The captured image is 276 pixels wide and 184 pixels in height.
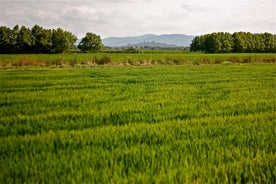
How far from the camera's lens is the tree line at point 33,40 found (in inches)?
2704

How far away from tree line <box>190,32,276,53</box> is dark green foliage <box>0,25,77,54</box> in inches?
1854

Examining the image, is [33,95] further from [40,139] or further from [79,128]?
[40,139]

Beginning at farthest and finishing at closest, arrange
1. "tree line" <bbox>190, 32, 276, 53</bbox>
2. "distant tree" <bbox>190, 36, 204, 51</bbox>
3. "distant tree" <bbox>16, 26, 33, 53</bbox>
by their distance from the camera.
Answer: "distant tree" <bbox>190, 36, 204, 51</bbox>, "tree line" <bbox>190, 32, 276, 53</bbox>, "distant tree" <bbox>16, 26, 33, 53</bbox>

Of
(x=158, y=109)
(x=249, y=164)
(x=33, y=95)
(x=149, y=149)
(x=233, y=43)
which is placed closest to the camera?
(x=249, y=164)

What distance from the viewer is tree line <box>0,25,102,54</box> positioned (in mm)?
68688

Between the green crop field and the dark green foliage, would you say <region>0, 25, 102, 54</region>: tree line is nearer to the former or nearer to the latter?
the dark green foliage

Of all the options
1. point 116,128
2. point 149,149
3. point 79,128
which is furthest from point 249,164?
point 79,128

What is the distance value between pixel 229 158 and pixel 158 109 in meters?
3.88

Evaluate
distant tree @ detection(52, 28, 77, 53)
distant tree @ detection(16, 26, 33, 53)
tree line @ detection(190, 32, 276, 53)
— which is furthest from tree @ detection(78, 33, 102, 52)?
tree line @ detection(190, 32, 276, 53)

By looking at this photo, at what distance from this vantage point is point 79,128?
6.49 m

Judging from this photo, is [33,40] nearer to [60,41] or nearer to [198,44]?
[60,41]

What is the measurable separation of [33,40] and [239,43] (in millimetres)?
63681

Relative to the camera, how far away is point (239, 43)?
94688 millimetres

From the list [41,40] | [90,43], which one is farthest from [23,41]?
[90,43]
